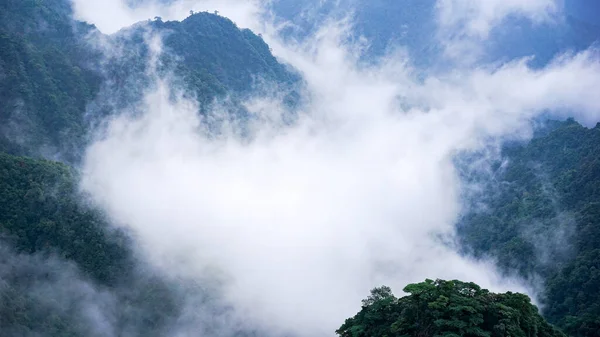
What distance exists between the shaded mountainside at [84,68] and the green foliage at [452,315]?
210 feet

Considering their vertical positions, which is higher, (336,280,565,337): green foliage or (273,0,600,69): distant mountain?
(273,0,600,69): distant mountain

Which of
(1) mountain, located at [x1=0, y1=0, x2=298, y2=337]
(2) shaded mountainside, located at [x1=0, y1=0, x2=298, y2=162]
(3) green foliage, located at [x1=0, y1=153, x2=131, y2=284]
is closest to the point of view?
(1) mountain, located at [x1=0, y1=0, x2=298, y2=337]

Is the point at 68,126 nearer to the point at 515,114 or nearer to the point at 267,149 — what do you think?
the point at 267,149

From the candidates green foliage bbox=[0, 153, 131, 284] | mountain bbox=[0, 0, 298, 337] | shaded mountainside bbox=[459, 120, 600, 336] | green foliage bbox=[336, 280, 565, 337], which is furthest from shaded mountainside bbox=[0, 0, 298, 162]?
green foliage bbox=[336, 280, 565, 337]

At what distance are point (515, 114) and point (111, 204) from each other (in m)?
101

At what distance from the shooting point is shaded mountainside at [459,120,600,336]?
65.4 metres

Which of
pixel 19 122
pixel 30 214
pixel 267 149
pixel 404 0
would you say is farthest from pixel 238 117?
pixel 404 0

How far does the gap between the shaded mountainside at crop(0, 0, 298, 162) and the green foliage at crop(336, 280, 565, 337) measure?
64.1 meters

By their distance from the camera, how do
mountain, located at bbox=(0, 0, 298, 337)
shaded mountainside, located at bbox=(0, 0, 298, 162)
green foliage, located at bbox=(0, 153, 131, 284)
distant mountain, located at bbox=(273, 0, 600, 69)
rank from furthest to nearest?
distant mountain, located at bbox=(273, 0, 600, 69) → shaded mountainside, located at bbox=(0, 0, 298, 162) → green foliage, located at bbox=(0, 153, 131, 284) → mountain, located at bbox=(0, 0, 298, 337)

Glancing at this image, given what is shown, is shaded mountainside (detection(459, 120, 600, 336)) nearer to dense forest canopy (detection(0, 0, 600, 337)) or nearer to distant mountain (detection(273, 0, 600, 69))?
dense forest canopy (detection(0, 0, 600, 337))

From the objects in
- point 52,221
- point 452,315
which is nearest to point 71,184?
point 52,221

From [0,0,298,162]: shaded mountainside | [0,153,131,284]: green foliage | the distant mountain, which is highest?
the distant mountain

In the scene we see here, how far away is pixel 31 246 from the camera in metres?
72.4

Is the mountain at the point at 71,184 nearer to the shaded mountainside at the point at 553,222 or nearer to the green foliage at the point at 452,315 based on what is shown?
the green foliage at the point at 452,315
